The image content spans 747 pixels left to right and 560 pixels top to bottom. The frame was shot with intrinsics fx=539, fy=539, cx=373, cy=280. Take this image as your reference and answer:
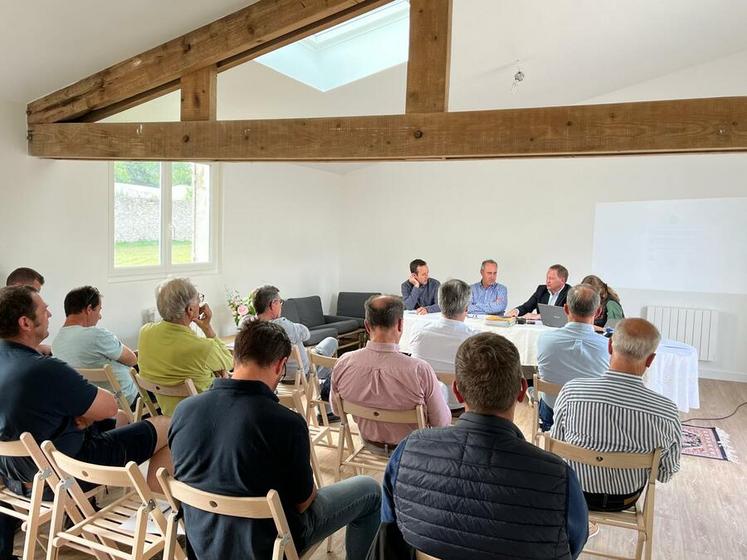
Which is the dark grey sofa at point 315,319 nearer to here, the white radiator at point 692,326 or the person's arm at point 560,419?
the white radiator at point 692,326

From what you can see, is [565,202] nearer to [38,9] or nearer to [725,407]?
[725,407]

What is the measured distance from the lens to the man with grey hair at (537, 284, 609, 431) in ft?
10.1

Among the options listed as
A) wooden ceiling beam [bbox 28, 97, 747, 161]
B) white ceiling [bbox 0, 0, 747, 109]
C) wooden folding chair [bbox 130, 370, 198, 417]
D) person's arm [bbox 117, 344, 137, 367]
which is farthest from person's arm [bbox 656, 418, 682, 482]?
white ceiling [bbox 0, 0, 747, 109]

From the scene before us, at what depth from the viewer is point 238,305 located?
5766 mm

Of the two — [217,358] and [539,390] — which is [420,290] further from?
[217,358]

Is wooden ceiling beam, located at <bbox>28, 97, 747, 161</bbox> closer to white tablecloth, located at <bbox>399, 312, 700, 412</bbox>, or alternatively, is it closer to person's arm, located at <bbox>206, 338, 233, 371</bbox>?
person's arm, located at <bbox>206, 338, 233, 371</bbox>

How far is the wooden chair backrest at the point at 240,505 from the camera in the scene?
1.49 metres

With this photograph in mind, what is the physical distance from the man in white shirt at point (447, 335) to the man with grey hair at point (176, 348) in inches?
49.8

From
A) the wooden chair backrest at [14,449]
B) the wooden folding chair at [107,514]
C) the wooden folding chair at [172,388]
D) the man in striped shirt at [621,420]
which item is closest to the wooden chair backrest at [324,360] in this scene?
the wooden folding chair at [172,388]

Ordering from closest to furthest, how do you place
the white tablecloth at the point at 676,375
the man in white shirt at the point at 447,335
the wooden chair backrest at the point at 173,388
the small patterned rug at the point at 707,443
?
the wooden chair backrest at the point at 173,388
the man in white shirt at the point at 447,335
the small patterned rug at the point at 707,443
the white tablecloth at the point at 676,375

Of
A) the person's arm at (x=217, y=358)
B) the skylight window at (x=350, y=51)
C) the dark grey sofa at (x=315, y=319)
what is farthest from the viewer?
the dark grey sofa at (x=315, y=319)

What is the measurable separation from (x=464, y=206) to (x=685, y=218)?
267 centimetres

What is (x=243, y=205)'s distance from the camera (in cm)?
611

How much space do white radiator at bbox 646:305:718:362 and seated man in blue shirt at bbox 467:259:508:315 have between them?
6.89ft
